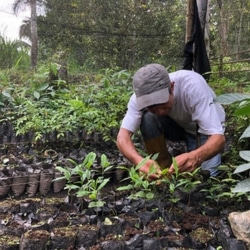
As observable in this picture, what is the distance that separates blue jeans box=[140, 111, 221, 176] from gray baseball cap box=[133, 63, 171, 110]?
32 centimetres

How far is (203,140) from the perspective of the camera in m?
1.87

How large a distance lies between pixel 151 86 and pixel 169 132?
1.98 ft

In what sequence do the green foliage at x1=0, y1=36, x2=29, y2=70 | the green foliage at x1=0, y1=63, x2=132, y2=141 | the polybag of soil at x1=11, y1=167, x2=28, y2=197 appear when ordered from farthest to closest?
the green foliage at x1=0, y1=36, x2=29, y2=70
the green foliage at x1=0, y1=63, x2=132, y2=141
the polybag of soil at x1=11, y1=167, x2=28, y2=197

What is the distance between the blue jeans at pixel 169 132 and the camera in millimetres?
Result: 1857

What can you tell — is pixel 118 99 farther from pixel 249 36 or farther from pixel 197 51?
pixel 249 36

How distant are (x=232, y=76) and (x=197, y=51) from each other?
3944mm

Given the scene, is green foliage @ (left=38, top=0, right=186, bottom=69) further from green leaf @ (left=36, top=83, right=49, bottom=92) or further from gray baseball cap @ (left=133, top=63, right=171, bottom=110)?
gray baseball cap @ (left=133, top=63, right=171, bottom=110)

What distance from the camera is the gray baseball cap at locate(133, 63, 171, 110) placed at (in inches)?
60.7

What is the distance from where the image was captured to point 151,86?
1538 millimetres

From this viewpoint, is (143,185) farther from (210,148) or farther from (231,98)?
(231,98)

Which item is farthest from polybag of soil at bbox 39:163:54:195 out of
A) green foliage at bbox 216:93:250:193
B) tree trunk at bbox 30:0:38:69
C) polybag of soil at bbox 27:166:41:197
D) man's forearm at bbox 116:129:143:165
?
tree trunk at bbox 30:0:38:69

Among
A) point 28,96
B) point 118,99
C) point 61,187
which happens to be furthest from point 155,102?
point 28,96

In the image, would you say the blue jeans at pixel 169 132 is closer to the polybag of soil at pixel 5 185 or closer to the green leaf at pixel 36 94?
the polybag of soil at pixel 5 185

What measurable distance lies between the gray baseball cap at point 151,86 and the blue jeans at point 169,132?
12.5 inches
